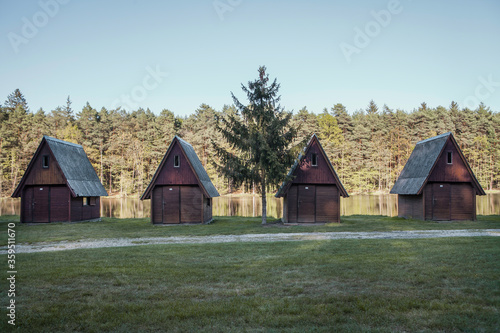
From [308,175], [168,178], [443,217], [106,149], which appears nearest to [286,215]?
[308,175]

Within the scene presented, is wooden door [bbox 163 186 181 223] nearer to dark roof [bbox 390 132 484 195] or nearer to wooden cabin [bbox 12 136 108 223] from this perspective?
wooden cabin [bbox 12 136 108 223]

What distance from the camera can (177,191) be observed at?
90.5 ft

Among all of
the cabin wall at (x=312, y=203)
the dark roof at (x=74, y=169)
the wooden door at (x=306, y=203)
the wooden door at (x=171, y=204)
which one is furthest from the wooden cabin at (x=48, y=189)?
the wooden door at (x=306, y=203)

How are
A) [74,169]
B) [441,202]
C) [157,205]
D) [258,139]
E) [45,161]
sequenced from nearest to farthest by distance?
[258,139] < [157,205] < [441,202] < [45,161] < [74,169]

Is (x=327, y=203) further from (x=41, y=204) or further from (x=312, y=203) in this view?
(x=41, y=204)

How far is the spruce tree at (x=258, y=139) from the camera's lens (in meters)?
26.0

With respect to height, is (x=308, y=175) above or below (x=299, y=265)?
above

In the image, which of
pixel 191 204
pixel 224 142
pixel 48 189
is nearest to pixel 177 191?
pixel 191 204

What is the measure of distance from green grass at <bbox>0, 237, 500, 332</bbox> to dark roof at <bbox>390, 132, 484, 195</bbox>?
15.9m

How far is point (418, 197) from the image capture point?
1135 inches

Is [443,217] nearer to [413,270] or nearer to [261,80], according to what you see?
[261,80]

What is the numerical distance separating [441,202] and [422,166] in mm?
3084

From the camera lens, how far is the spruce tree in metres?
26.0

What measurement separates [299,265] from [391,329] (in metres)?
4.92
